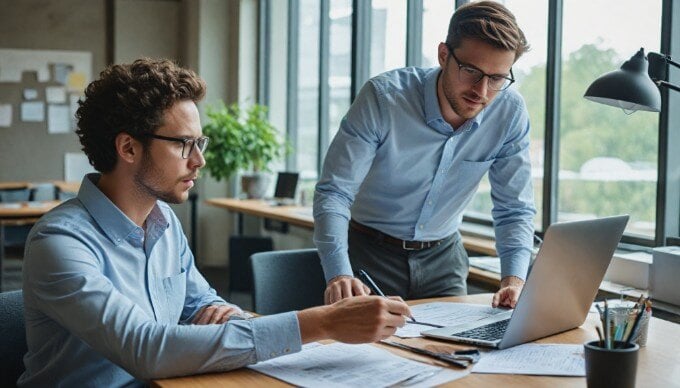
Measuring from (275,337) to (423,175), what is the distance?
1011 mm

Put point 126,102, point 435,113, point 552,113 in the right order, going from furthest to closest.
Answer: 1. point 552,113
2. point 435,113
3. point 126,102

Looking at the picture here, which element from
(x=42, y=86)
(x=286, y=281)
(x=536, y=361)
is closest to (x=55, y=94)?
(x=42, y=86)

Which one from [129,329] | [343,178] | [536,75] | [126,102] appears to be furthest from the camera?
[536,75]

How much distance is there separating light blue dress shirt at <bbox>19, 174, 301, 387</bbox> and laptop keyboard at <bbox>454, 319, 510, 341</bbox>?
1.51 ft

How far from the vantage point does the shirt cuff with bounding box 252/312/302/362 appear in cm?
147

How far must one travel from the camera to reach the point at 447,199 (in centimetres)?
240

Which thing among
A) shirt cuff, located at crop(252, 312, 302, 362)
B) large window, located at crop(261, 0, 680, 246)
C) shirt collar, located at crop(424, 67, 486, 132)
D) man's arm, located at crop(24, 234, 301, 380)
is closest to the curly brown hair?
man's arm, located at crop(24, 234, 301, 380)

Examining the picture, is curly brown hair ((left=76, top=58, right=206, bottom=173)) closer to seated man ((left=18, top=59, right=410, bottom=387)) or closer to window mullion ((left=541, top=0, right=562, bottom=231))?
seated man ((left=18, top=59, right=410, bottom=387))

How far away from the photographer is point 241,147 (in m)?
6.20

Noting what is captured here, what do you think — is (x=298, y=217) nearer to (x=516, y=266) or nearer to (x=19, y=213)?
(x=19, y=213)

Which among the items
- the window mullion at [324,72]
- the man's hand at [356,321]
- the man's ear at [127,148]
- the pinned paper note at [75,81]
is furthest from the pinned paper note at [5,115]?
the man's hand at [356,321]

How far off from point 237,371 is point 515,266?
1034mm

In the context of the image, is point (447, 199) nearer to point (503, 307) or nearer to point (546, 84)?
point (503, 307)

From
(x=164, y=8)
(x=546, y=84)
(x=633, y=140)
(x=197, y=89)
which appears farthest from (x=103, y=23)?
(x=197, y=89)
